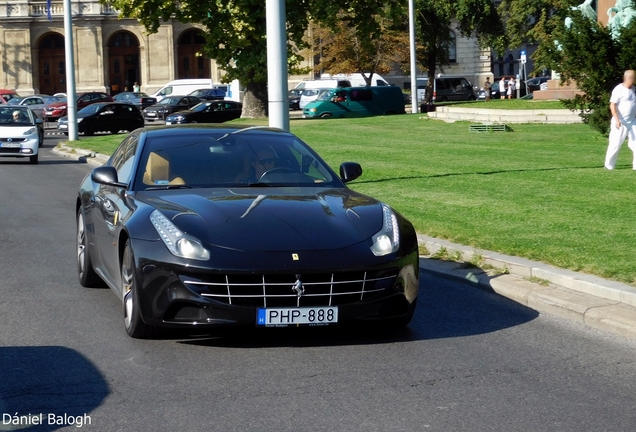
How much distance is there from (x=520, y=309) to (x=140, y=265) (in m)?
3.09

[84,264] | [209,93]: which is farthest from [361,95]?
[84,264]

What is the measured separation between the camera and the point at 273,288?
7.09m

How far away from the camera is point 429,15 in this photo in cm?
7206

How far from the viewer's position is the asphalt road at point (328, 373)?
5676 millimetres

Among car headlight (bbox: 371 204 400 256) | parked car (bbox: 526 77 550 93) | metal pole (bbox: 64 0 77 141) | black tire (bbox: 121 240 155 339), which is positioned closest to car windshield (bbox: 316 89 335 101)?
metal pole (bbox: 64 0 77 141)

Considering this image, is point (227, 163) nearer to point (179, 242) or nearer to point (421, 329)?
point (179, 242)

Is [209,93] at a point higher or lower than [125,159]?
higher

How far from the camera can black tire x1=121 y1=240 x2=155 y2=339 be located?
7398mm

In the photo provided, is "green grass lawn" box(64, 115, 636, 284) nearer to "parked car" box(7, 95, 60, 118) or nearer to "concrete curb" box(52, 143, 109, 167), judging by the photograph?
"concrete curb" box(52, 143, 109, 167)

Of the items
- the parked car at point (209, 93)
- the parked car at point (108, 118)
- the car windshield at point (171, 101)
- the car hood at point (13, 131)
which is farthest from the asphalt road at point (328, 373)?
the parked car at point (209, 93)

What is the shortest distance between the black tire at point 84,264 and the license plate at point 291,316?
284cm

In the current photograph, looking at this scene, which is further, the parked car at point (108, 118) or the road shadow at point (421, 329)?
the parked car at point (108, 118)

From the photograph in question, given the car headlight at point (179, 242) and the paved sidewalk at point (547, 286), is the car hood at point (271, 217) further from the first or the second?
the paved sidewalk at point (547, 286)

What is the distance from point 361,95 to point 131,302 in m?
44.7
